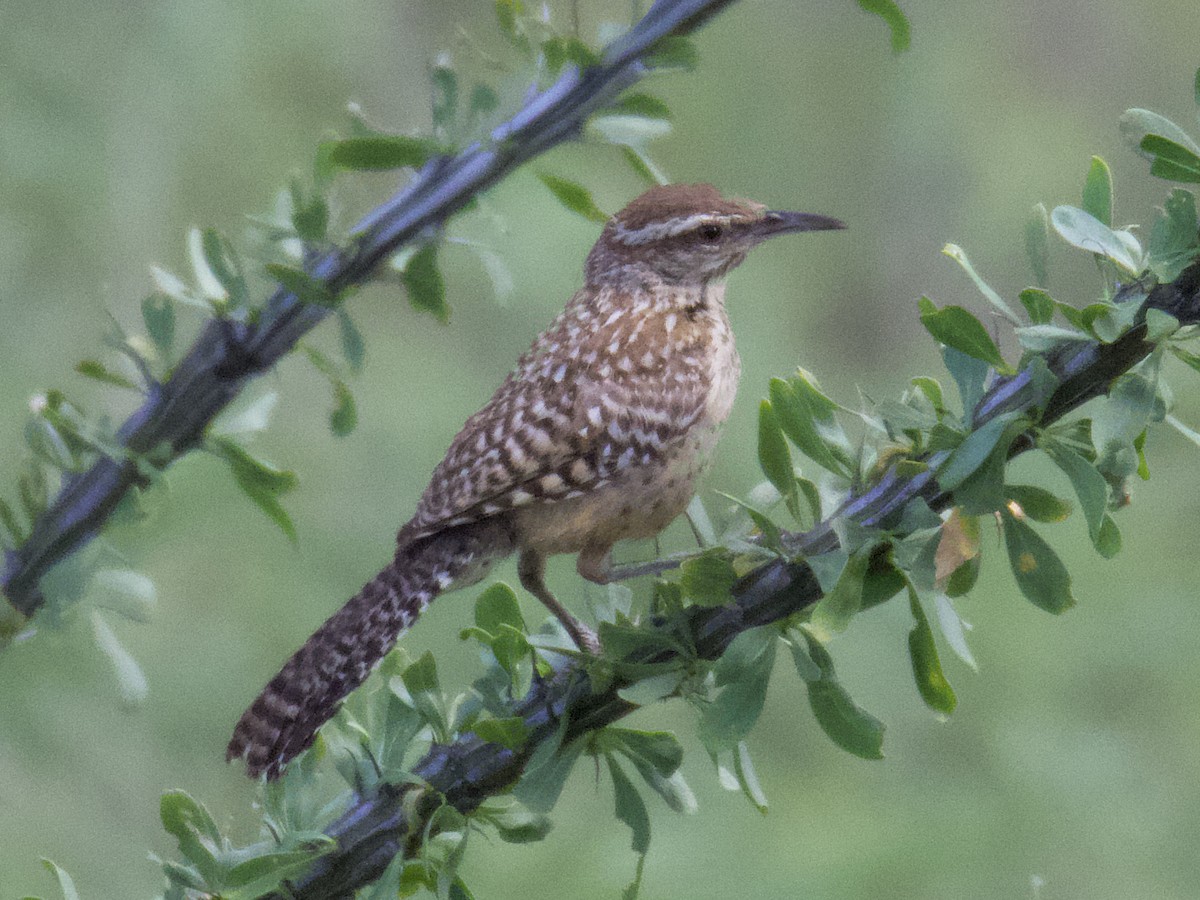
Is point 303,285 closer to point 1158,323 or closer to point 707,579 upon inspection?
point 707,579

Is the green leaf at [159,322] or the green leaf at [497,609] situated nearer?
the green leaf at [497,609]

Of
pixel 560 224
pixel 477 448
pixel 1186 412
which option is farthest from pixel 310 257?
pixel 560 224

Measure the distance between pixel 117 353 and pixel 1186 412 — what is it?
3617 millimetres

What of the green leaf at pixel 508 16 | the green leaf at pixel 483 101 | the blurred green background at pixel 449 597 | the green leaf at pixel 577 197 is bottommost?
the blurred green background at pixel 449 597

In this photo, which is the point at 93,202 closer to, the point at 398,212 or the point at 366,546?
the point at 366,546

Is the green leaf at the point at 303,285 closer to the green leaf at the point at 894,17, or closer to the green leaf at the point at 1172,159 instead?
the green leaf at the point at 894,17

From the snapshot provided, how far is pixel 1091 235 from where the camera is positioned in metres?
1.34

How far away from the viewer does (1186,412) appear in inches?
183

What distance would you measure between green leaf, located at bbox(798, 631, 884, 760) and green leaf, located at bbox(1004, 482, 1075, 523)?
0.79 feet

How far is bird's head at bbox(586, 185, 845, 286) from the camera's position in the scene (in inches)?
130

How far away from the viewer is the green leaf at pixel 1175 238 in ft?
4.15

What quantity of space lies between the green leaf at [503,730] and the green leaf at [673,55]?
81 centimetres

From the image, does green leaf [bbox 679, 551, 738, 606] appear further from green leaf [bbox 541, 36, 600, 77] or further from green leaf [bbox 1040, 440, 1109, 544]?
green leaf [bbox 541, 36, 600, 77]

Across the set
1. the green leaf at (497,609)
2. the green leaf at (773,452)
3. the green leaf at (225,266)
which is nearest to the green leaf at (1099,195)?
the green leaf at (773,452)
